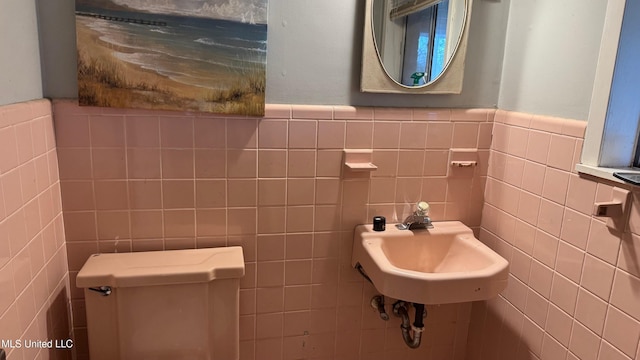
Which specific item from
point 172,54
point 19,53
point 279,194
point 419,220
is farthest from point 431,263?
point 19,53

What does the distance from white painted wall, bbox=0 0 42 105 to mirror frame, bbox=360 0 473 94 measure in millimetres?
984

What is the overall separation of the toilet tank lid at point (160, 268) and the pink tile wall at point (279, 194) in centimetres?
7

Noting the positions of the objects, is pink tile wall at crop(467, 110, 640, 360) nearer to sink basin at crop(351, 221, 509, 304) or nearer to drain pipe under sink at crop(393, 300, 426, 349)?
sink basin at crop(351, 221, 509, 304)

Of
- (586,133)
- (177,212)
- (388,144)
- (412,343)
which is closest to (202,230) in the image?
(177,212)

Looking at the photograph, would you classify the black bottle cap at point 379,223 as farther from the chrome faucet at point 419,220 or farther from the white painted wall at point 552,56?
the white painted wall at point 552,56

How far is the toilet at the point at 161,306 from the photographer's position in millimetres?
1311

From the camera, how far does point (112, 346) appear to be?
1.35 m

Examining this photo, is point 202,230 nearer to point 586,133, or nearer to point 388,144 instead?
point 388,144

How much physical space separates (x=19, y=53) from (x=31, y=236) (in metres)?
0.48

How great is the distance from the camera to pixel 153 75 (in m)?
1.35

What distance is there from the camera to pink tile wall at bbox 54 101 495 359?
4.63ft

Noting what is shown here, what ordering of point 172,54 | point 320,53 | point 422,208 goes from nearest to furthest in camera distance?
point 172,54
point 320,53
point 422,208

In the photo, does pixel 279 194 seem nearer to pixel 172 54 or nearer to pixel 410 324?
pixel 172 54

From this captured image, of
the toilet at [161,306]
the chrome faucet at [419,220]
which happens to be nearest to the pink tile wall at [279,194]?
the chrome faucet at [419,220]
